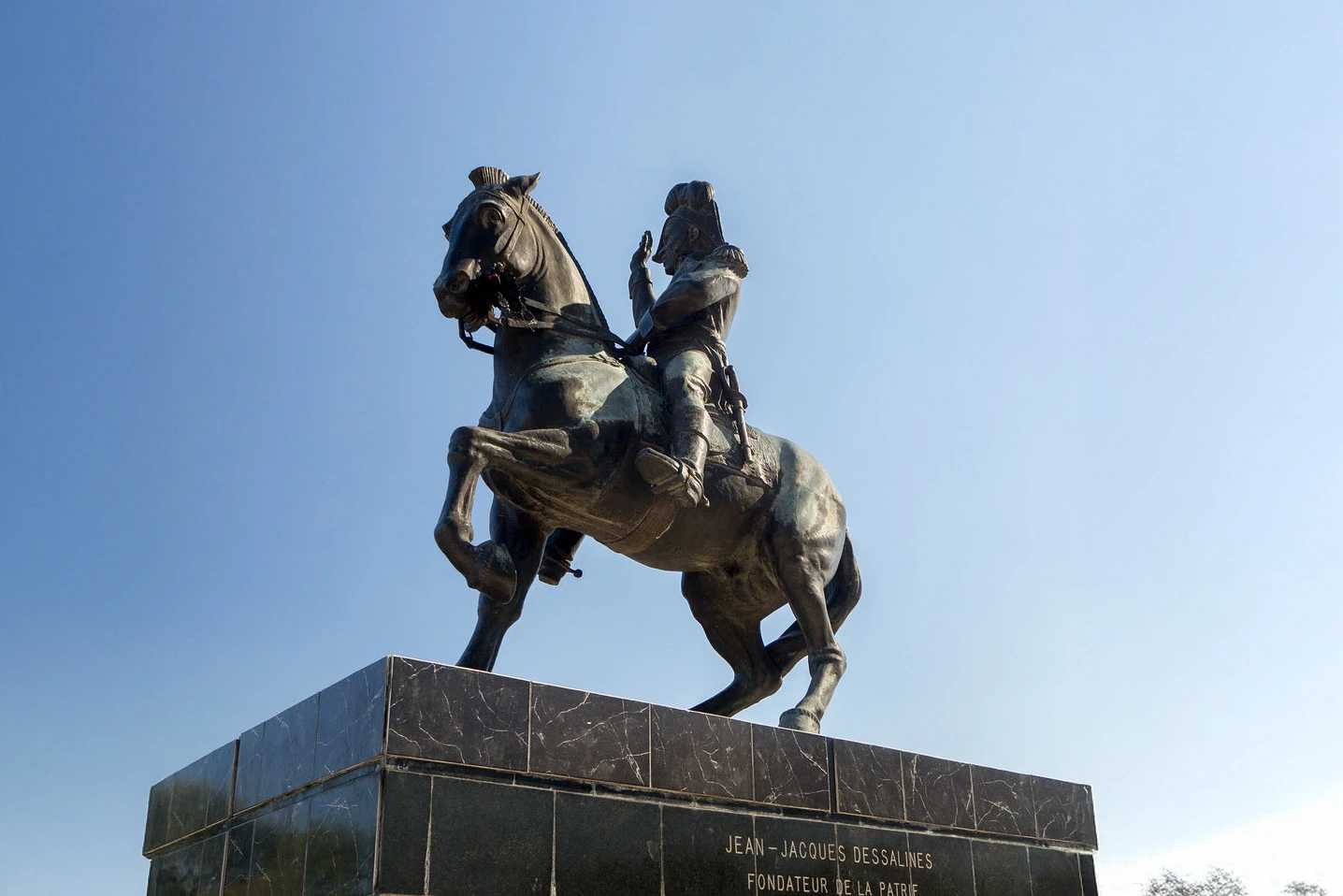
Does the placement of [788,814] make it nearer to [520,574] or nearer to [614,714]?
[614,714]

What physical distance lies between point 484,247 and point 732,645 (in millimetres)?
3904

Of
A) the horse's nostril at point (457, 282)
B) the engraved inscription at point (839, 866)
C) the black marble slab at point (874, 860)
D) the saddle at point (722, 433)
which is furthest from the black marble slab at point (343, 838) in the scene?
the saddle at point (722, 433)

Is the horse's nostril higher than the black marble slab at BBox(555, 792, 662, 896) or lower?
higher

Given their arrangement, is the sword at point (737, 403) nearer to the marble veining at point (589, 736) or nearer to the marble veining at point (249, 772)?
the marble veining at point (589, 736)

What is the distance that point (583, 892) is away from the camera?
7.22 m

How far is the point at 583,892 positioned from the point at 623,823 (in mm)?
509

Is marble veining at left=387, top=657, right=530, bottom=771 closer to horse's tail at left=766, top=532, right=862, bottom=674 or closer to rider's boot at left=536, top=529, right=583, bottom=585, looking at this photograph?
rider's boot at left=536, top=529, right=583, bottom=585

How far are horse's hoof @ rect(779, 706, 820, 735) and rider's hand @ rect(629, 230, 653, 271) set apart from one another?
4262 millimetres

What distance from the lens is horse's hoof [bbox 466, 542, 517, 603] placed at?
8.40 metres

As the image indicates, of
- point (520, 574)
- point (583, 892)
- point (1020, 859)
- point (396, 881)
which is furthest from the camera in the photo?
point (1020, 859)

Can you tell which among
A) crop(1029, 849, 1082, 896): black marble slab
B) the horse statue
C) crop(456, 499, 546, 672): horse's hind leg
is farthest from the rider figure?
crop(1029, 849, 1082, 896): black marble slab

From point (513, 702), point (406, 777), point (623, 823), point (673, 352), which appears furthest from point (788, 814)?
point (673, 352)

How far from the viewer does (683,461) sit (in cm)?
915

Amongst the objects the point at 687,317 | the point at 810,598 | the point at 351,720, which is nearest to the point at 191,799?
the point at 351,720
